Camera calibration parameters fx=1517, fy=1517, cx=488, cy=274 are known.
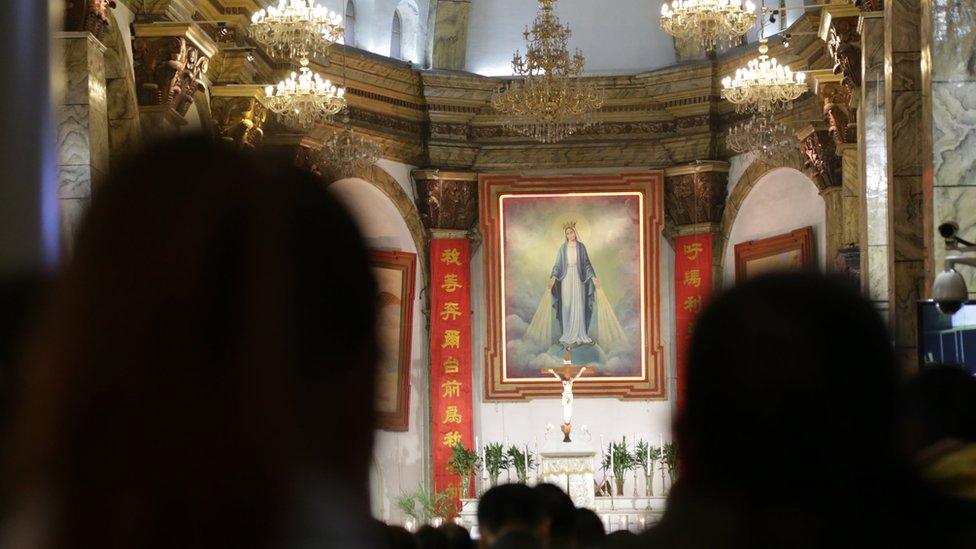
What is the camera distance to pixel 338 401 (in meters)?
1.37

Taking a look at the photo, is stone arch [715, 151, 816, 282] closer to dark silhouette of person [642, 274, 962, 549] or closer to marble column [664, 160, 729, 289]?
marble column [664, 160, 729, 289]

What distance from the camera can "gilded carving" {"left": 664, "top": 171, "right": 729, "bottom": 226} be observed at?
71.1ft

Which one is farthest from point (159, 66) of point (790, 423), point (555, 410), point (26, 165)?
point (790, 423)

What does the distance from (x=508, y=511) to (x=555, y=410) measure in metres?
18.0

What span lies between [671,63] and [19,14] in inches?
764

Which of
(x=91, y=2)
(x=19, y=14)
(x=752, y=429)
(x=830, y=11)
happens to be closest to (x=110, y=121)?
(x=91, y=2)

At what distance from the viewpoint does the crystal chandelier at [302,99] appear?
16.8 meters

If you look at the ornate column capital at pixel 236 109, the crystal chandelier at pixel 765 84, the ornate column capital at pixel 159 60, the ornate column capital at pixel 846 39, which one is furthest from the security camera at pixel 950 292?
the ornate column capital at pixel 236 109

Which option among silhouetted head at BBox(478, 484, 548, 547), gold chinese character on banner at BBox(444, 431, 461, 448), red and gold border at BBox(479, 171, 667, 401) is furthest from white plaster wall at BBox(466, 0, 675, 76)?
silhouetted head at BBox(478, 484, 548, 547)

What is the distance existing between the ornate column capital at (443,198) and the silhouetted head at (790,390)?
19.9 metres

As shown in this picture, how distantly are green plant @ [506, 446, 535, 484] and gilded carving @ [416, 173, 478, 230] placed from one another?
3.45 meters

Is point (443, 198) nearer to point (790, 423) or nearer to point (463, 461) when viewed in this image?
point (463, 461)

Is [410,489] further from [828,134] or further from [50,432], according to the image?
[50,432]

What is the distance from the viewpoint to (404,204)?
2183 centimetres
